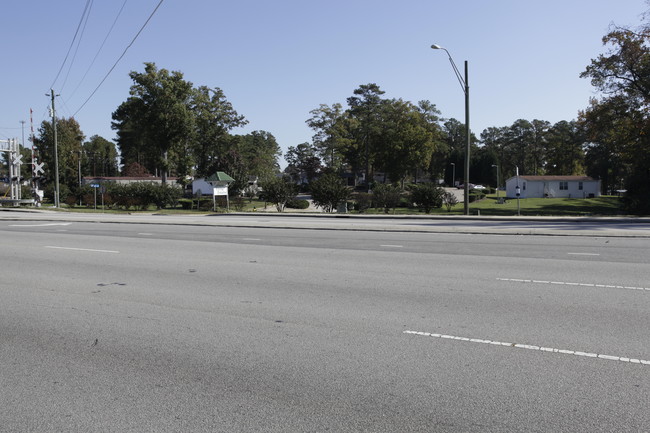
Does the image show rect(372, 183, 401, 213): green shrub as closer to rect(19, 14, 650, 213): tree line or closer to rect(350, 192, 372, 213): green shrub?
rect(350, 192, 372, 213): green shrub

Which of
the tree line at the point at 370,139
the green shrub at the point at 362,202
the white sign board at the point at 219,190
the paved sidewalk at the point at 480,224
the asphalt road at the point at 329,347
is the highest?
the tree line at the point at 370,139

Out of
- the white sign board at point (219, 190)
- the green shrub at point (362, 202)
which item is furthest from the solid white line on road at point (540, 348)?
the white sign board at point (219, 190)

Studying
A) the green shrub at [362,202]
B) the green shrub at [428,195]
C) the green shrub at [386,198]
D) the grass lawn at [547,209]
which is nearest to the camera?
the green shrub at [428,195]

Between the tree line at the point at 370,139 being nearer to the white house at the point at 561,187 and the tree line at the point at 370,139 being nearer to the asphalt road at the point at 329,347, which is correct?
the white house at the point at 561,187

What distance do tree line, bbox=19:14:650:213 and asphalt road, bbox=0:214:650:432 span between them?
37631 mm

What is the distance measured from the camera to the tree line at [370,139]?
42.3 metres

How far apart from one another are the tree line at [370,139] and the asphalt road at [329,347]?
1482 inches

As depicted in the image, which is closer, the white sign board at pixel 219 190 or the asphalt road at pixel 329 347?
the asphalt road at pixel 329 347

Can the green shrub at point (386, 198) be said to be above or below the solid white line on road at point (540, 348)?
above

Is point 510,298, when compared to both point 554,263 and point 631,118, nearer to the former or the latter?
point 554,263

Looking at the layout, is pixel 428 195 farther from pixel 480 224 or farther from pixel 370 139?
pixel 370 139

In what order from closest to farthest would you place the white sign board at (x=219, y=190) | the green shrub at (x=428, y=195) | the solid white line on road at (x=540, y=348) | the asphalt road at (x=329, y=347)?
the asphalt road at (x=329, y=347) → the solid white line on road at (x=540, y=348) → the green shrub at (x=428, y=195) → the white sign board at (x=219, y=190)

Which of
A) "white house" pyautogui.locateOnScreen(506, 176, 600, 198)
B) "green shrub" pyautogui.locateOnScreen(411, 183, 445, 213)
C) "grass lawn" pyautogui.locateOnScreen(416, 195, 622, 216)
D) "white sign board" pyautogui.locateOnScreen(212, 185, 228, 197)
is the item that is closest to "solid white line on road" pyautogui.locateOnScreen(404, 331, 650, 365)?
"grass lawn" pyautogui.locateOnScreen(416, 195, 622, 216)

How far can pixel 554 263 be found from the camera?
35.0 ft
